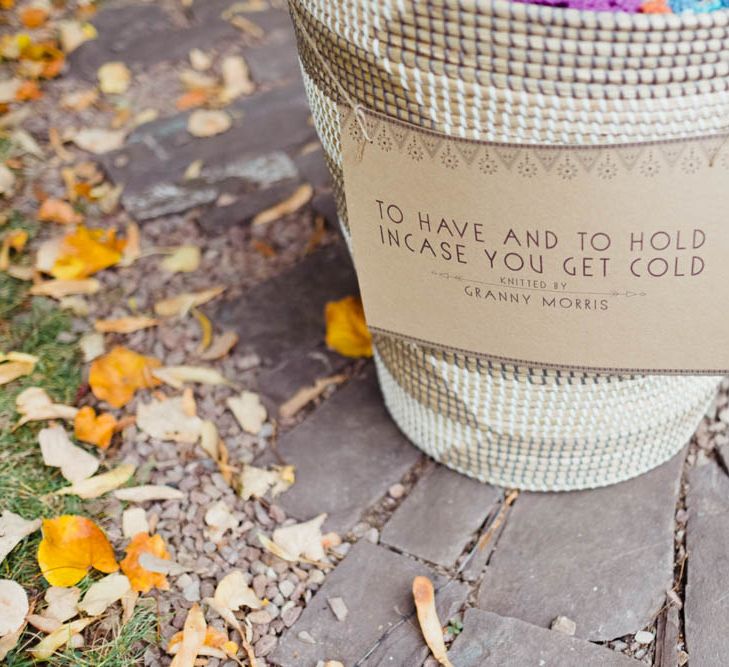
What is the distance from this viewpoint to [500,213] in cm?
113

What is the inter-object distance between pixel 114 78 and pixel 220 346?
47.6 inches

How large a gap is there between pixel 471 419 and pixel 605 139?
0.60 m

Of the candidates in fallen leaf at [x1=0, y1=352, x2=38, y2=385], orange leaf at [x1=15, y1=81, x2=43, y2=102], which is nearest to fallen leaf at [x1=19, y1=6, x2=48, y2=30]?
orange leaf at [x1=15, y1=81, x2=43, y2=102]

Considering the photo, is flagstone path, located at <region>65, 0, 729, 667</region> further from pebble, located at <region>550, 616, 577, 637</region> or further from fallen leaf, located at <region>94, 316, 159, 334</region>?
fallen leaf, located at <region>94, 316, 159, 334</region>

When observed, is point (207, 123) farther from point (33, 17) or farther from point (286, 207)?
point (33, 17)

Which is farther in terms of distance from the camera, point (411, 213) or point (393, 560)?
point (393, 560)

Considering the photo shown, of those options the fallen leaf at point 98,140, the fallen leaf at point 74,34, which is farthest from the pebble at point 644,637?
the fallen leaf at point 74,34

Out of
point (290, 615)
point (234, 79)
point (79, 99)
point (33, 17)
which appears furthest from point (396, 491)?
point (33, 17)

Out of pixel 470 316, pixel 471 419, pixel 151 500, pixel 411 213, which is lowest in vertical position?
pixel 151 500

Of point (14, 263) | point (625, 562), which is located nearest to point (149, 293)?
point (14, 263)

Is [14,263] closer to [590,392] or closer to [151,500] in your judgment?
[151,500]

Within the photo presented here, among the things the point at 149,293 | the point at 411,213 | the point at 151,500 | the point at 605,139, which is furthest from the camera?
the point at 149,293

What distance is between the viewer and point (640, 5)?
1.03 meters

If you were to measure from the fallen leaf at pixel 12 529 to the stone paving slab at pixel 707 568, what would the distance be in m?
1.10
